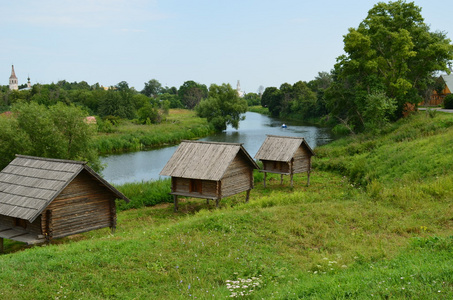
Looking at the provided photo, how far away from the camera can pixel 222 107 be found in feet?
246

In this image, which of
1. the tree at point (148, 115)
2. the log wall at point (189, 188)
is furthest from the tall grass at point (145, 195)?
the tree at point (148, 115)

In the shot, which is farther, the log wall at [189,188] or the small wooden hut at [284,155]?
the small wooden hut at [284,155]

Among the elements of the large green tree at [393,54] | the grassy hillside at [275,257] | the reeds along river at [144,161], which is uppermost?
the large green tree at [393,54]

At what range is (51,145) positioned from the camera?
2630cm

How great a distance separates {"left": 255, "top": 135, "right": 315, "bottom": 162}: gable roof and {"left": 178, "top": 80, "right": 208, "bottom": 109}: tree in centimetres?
9662

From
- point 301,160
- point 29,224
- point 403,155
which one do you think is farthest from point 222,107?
point 29,224

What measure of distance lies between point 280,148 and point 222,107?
47.6 metres

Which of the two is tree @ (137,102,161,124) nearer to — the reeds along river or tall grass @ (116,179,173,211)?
the reeds along river

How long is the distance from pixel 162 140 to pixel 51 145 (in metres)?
30.9

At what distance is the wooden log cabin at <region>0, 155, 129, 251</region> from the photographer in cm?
1513

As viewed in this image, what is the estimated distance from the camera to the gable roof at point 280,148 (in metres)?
27.6

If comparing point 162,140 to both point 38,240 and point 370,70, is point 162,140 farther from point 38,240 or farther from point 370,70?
point 38,240

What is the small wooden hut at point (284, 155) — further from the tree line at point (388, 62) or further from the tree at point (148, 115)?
the tree at point (148, 115)

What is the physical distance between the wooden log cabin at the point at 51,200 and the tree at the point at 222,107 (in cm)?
5593
